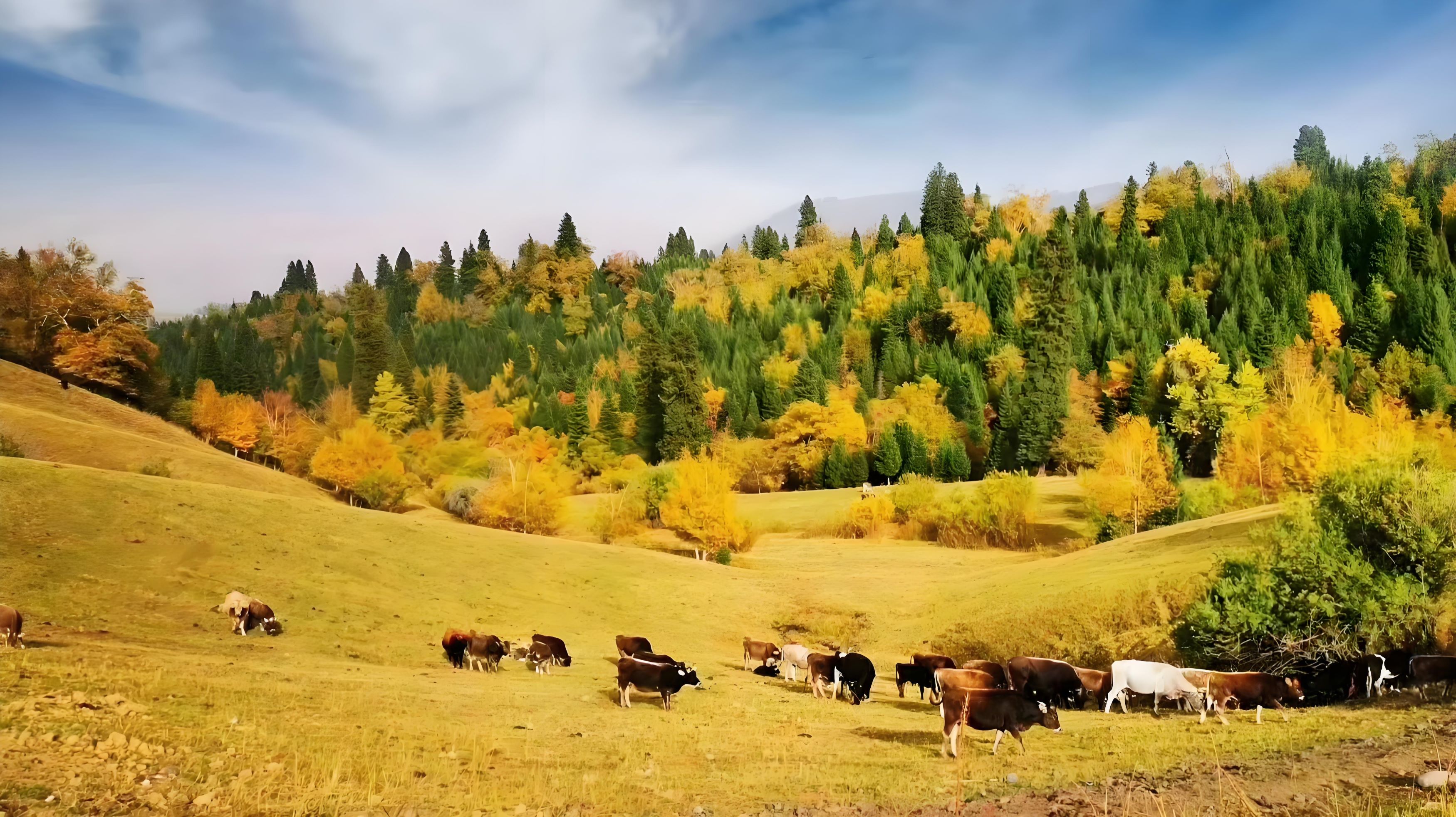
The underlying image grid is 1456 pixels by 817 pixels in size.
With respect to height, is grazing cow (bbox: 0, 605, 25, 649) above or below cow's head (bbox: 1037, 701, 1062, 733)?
above

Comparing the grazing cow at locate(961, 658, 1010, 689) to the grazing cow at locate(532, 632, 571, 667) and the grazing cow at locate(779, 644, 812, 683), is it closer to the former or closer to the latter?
the grazing cow at locate(779, 644, 812, 683)

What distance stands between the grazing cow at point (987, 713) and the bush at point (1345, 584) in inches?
481

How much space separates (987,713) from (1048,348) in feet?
373

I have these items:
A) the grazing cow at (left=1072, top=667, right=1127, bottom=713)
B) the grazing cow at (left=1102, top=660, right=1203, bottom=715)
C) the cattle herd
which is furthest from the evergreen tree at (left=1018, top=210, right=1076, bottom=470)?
the grazing cow at (left=1102, top=660, right=1203, bottom=715)

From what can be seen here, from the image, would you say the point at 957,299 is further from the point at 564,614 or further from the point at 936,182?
the point at 564,614

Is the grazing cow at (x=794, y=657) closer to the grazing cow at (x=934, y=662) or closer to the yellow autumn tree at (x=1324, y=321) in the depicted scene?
the grazing cow at (x=934, y=662)

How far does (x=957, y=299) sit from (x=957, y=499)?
250ft

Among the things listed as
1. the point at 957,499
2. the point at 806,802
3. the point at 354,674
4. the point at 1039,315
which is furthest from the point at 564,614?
the point at 1039,315

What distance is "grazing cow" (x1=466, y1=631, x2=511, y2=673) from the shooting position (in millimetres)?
28422

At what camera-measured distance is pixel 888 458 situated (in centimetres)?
10738

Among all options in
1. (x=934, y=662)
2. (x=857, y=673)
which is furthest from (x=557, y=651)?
(x=934, y=662)

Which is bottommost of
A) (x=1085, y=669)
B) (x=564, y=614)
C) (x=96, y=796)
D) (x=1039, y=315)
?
(x=564, y=614)

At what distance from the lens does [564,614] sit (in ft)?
132

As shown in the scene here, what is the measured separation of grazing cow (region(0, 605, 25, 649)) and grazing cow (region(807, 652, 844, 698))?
828 inches
